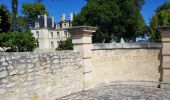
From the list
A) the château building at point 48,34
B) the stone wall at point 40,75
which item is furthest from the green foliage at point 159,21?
the stone wall at point 40,75

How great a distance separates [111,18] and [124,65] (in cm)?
2298

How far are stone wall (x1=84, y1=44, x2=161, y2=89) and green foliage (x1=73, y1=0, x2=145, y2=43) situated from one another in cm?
2180

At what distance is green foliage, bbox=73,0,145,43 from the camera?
3400 centimetres

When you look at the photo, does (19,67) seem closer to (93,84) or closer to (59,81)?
(59,81)

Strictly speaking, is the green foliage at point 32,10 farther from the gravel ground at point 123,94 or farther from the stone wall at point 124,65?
the gravel ground at point 123,94

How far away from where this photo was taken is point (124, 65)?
459 inches

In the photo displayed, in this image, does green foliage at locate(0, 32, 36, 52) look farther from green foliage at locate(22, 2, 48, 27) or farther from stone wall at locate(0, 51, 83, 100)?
green foliage at locate(22, 2, 48, 27)

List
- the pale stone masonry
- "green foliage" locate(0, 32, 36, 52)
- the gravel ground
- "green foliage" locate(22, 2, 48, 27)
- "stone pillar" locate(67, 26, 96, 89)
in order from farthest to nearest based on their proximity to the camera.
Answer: "green foliage" locate(22, 2, 48, 27), "green foliage" locate(0, 32, 36, 52), "stone pillar" locate(67, 26, 96, 89), the gravel ground, the pale stone masonry

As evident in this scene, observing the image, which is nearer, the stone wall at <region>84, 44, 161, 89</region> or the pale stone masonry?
the pale stone masonry

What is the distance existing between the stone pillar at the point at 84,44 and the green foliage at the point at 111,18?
889 inches

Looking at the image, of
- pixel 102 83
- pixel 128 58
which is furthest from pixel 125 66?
pixel 102 83

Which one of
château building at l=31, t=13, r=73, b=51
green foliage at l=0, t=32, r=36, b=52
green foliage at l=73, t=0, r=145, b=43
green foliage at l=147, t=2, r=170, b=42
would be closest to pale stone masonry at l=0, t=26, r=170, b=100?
green foliage at l=0, t=32, r=36, b=52

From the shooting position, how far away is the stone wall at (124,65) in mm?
11094

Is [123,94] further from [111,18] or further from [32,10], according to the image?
[32,10]
